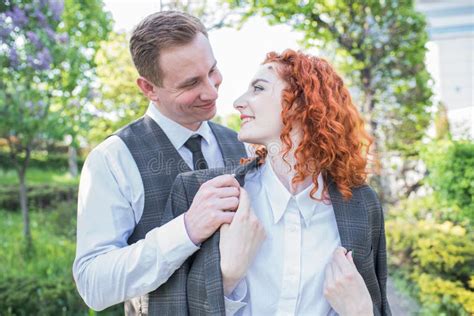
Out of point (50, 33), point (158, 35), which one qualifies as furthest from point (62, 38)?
point (158, 35)

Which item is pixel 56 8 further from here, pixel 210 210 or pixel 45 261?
pixel 210 210

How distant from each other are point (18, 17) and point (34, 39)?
503 millimetres

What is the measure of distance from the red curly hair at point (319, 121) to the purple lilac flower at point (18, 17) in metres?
4.18

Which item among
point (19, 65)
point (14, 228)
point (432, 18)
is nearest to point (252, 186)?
point (19, 65)

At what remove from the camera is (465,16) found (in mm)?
32375

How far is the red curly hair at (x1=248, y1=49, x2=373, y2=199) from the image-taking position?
1576 mm

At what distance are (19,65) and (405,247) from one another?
4296 mm

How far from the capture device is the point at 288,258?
154 centimetres

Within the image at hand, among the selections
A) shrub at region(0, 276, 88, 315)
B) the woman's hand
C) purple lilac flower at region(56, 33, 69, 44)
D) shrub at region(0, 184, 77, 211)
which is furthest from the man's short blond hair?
→ shrub at region(0, 184, 77, 211)

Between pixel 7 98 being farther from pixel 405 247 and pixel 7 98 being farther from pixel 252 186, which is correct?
pixel 252 186

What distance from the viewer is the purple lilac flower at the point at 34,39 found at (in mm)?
5732

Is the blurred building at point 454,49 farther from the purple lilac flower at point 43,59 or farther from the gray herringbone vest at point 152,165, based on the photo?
the gray herringbone vest at point 152,165

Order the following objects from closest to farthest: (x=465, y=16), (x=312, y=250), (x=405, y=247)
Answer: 1. (x=312, y=250)
2. (x=405, y=247)
3. (x=465, y=16)

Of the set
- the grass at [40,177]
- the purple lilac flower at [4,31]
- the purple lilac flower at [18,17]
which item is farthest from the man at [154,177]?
the grass at [40,177]
